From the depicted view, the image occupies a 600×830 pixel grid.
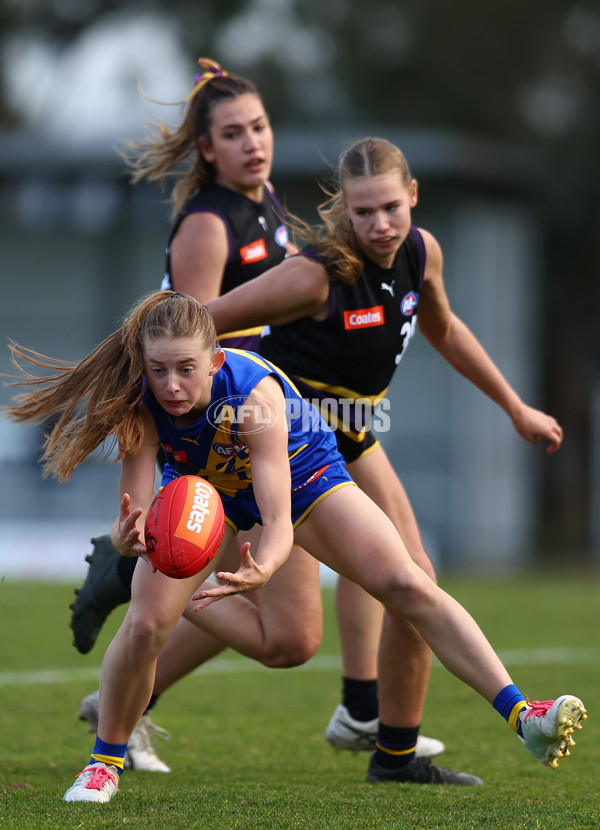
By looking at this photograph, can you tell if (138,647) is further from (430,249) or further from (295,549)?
(430,249)

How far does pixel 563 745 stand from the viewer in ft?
11.3

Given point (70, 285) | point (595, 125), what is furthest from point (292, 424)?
point (595, 125)

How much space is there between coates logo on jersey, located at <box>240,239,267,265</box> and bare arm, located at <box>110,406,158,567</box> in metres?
1.18

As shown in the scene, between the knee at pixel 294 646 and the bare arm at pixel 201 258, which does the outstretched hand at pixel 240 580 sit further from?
the bare arm at pixel 201 258

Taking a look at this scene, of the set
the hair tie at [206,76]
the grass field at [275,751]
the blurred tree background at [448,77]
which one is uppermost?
the blurred tree background at [448,77]

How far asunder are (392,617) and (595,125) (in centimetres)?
2243

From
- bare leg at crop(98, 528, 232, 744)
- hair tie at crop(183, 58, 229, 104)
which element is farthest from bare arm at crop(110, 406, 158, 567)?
hair tie at crop(183, 58, 229, 104)

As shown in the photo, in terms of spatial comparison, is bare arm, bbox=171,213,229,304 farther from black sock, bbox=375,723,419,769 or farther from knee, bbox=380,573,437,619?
black sock, bbox=375,723,419,769

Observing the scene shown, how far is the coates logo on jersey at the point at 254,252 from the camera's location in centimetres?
477

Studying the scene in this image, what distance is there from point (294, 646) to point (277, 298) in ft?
4.26

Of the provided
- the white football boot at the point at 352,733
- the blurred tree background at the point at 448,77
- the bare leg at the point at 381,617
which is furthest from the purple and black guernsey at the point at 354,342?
the blurred tree background at the point at 448,77

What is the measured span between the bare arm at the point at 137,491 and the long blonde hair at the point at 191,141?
4.87 ft

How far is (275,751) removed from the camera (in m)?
5.04

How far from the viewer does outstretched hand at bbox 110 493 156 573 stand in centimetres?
355
